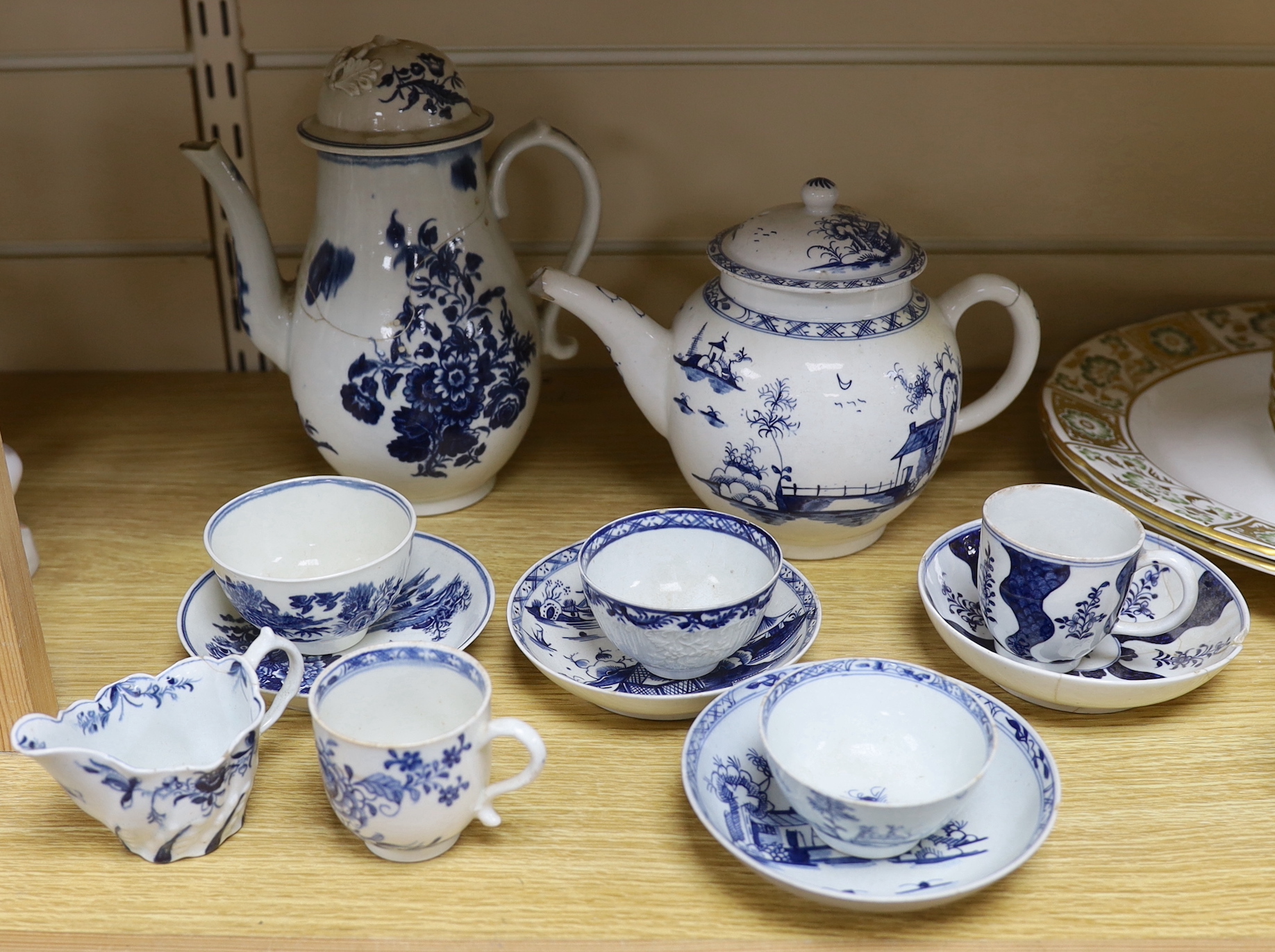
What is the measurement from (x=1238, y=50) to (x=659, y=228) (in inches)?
18.8

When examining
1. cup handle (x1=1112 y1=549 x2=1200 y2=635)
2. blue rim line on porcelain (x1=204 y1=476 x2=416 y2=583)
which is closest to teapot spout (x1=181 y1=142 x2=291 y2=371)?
blue rim line on porcelain (x1=204 y1=476 x2=416 y2=583)

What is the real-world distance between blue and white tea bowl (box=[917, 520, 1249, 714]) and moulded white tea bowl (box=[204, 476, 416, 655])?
321mm

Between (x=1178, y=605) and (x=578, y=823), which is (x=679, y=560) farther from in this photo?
(x=1178, y=605)

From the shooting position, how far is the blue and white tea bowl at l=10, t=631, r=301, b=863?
21.0 inches

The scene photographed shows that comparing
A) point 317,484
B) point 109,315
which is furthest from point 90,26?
point 317,484

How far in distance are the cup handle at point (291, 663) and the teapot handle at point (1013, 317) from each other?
45cm

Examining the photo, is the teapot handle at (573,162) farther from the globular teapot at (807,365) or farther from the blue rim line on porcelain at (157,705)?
the blue rim line on porcelain at (157,705)

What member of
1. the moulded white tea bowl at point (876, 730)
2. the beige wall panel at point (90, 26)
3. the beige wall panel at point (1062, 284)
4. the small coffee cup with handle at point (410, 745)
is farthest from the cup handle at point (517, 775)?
the beige wall panel at point (90, 26)

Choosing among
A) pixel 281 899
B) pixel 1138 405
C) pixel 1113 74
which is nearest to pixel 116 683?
pixel 281 899

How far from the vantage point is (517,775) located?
58cm

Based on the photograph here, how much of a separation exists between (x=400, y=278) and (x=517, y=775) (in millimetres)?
355

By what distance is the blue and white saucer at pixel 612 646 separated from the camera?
65 centimetres

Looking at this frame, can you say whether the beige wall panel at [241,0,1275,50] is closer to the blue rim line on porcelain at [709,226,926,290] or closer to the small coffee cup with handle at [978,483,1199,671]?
the blue rim line on porcelain at [709,226,926,290]

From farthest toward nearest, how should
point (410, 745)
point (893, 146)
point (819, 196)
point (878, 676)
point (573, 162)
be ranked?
point (893, 146), point (573, 162), point (819, 196), point (878, 676), point (410, 745)
